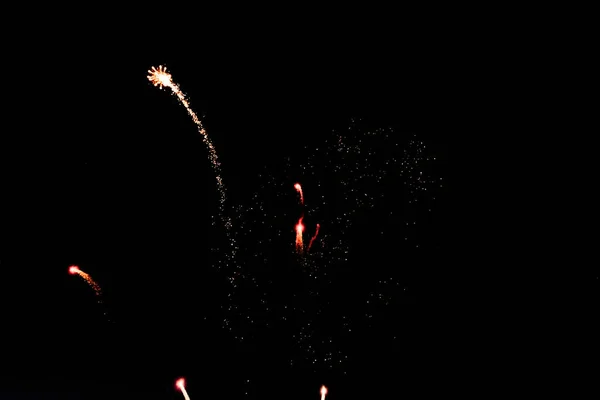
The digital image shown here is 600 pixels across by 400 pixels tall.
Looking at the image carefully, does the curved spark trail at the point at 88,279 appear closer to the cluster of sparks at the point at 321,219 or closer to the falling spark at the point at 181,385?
the falling spark at the point at 181,385

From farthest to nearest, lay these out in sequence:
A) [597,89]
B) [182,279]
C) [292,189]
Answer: [182,279], [292,189], [597,89]

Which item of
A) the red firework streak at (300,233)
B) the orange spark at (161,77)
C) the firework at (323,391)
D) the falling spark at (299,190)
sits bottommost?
the firework at (323,391)

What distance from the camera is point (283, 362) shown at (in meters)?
3.18

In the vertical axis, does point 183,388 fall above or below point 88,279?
below

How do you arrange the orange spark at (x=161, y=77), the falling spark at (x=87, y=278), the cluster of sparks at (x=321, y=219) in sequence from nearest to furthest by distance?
the orange spark at (x=161, y=77) < the cluster of sparks at (x=321, y=219) < the falling spark at (x=87, y=278)

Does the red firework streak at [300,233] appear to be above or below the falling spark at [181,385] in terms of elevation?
above

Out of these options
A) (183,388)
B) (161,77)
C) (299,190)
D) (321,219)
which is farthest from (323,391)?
(161,77)

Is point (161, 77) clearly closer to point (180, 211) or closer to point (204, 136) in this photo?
point (204, 136)

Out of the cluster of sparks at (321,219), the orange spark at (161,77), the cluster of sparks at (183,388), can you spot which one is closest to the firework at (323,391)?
the cluster of sparks at (183,388)

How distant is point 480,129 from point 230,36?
4.60 ft

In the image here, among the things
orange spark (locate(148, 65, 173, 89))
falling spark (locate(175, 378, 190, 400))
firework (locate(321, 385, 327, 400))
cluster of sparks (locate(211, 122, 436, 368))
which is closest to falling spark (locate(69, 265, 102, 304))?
falling spark (locate(175, 378, 190, 400))

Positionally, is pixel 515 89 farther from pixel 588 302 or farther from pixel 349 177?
pixel 588 302

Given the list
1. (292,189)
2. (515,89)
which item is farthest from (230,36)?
(515,89)

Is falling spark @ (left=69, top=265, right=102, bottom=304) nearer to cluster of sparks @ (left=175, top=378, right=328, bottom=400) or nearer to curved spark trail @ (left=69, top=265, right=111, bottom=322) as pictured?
curved spark trail @ (left=69, top=265, right=111, bottom=322)
